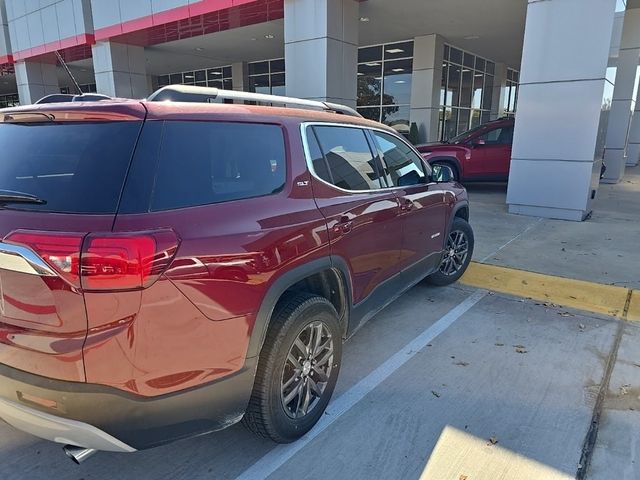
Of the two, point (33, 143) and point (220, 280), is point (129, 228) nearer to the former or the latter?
point (220, 280)

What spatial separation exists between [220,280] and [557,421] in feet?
7.33

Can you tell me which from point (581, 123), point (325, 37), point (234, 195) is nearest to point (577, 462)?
point (234, 195)

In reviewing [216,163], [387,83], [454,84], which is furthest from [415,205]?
[454,84]

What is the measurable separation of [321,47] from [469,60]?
10847mm

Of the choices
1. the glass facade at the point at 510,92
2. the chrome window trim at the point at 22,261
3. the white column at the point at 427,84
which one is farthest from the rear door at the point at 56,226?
the glass facade at the point at 510,92

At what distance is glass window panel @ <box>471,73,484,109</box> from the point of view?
19906 millimetres

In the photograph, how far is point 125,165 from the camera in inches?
77.7

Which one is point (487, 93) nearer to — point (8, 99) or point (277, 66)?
point (277, 66)

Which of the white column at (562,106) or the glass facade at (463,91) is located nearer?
the white column at (562,106)

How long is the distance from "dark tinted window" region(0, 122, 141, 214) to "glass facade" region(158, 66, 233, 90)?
A: 22.6 metres

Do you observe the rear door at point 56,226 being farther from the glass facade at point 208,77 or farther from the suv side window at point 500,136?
the glass facade at point 208,77

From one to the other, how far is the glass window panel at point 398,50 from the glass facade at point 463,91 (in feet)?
4.41

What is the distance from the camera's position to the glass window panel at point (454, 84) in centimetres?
1775

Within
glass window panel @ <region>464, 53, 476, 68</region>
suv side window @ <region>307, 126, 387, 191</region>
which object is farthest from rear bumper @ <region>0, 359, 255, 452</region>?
glass window panel @ <region>464, 53, 476, 68</region>
